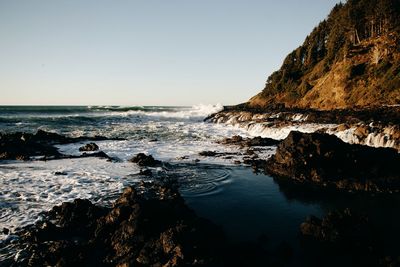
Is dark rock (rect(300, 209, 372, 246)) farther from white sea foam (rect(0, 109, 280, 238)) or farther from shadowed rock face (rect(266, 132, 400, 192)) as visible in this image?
white sea foam (rect(0, 109, 280, 238))

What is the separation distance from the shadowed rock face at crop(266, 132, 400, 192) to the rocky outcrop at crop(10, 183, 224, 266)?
27.2ft

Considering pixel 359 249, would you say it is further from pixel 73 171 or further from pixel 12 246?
pixel 73 171

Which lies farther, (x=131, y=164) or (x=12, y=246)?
(x=131, y=164)

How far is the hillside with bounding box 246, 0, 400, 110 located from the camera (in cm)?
4178

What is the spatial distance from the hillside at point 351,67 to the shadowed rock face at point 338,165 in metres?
24.9

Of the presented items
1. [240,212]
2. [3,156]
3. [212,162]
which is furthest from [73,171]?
[240,212]

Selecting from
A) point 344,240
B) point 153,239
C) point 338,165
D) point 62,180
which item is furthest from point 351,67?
point 153,239

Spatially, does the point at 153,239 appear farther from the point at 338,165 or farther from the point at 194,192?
the point at 338,165

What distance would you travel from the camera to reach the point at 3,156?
20734 mm

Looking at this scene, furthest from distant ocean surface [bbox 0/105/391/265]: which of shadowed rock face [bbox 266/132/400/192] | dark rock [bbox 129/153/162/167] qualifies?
→ shadowed rock face [bbox 266/132/400/192]

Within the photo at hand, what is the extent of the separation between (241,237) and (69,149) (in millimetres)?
20685

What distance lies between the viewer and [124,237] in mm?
8320

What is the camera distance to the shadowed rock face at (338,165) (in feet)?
47.1

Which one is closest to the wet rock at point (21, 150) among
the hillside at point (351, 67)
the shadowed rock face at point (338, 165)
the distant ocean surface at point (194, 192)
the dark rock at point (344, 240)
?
the distant ocean surface at point (194, 192)
